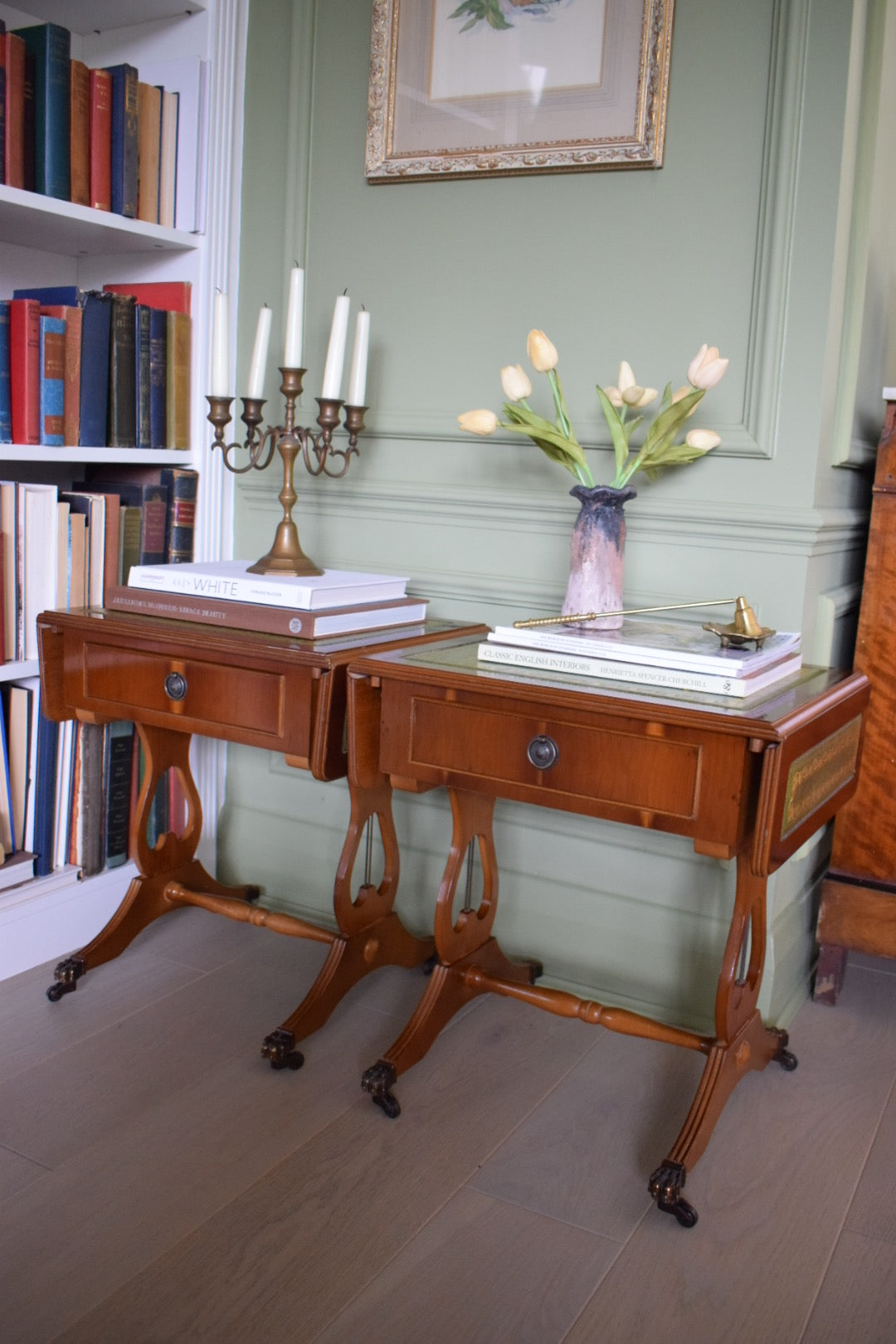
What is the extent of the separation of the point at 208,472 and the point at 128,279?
45 cm

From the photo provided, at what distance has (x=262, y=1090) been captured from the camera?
5.80 ft

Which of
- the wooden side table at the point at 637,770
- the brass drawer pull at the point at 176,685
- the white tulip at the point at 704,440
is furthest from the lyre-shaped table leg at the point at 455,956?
the white tulip at the point at 704,440

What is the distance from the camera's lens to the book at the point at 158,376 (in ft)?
7.30

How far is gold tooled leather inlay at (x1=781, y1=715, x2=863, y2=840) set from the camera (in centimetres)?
146

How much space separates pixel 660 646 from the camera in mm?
1570

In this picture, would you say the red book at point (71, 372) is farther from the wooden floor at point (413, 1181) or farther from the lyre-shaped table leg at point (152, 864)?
the wooden floor at point (413, 1181)

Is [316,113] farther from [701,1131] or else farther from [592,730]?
[701,1131]

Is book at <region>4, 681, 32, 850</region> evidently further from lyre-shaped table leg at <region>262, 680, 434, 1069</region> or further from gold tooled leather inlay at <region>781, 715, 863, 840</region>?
gold tooled leather inlay at <region>781, 715, 863, 840</region>

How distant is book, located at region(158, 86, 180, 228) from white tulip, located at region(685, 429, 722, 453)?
1.16 meters

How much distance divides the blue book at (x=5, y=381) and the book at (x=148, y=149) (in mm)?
360

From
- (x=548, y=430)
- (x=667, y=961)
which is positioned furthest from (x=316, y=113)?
(x=667, y=961)

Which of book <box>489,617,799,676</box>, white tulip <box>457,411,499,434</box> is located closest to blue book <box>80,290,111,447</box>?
white tulip <box>457,411,499,434</box>

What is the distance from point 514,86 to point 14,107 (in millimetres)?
859

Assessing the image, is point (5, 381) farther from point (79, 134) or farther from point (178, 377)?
point (79, 134)
